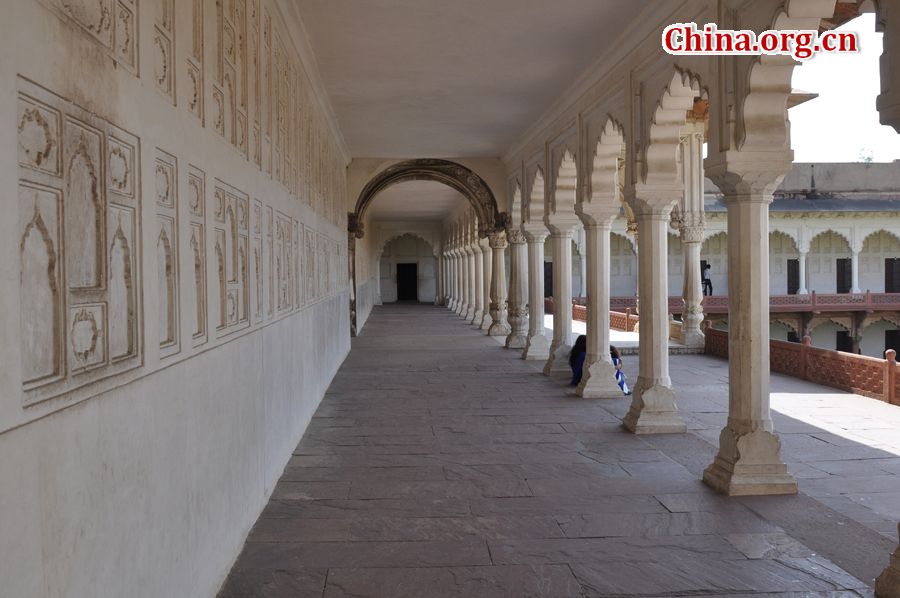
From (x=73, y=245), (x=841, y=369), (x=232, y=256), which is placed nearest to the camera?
(x=73, y=245)

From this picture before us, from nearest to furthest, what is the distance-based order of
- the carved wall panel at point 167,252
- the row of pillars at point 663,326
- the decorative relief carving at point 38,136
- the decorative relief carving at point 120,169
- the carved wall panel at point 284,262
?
the decorative relief carving at point 38,136
the decorative relief carving at point 120,169
the carved wall panel at point 167,252
the row of pillars at point 663,326
the carved wall panel at point 284,262

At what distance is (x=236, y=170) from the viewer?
380 cm

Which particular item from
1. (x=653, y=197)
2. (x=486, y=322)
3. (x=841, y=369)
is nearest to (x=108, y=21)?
(x=653, y=197)

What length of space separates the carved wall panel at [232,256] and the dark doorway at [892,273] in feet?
100

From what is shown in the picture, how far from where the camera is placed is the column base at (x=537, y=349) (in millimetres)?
12234

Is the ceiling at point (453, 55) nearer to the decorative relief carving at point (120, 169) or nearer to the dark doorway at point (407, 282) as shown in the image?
the decorative relief carving at point (120, 169)

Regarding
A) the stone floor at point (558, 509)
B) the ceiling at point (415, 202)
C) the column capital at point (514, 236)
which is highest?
the ceiling at point (415, 202)

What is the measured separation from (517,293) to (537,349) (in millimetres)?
2905

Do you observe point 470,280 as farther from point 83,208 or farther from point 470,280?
point 83,208

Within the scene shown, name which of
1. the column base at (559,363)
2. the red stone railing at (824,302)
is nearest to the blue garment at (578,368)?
the column base at (559,363)

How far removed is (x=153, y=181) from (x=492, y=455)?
13.3ft

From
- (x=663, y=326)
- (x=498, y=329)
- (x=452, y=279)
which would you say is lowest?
(x=498, y=329)

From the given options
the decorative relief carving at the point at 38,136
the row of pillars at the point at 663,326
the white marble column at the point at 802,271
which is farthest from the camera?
the white marble column at the point at 802,271

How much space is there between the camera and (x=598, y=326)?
8484mm
